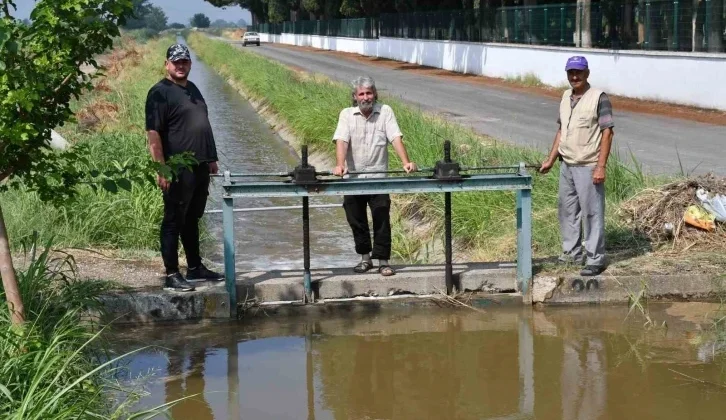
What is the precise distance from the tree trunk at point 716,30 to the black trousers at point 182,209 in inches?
690

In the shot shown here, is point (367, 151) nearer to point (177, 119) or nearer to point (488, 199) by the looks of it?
point (177, 119)

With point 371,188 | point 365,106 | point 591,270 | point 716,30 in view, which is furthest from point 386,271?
point 716,30

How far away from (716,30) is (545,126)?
5557 mm

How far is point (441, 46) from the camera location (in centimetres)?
4456

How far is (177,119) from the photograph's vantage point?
758 cm

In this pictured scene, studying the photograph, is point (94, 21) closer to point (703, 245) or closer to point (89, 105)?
point (703, 245)

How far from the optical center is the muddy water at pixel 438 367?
19.4ft

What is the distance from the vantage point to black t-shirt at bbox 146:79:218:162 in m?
7.52

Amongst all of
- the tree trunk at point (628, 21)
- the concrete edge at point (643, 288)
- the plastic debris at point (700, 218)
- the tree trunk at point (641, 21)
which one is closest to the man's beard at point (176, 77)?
the concrete edge at point (643, 288)

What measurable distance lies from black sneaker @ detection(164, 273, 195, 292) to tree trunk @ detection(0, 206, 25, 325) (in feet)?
7.27

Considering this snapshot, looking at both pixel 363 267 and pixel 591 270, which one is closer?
pixel 591 270

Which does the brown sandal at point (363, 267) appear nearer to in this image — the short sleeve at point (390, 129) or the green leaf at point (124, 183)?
the short sleeve at point (390, 129)

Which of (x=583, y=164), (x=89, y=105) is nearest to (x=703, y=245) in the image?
(x=583, y=164)

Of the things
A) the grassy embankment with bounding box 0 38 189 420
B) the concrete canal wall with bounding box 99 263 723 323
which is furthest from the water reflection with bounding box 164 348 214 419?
the concrete canal wall with bounding box 99 263 723 323
